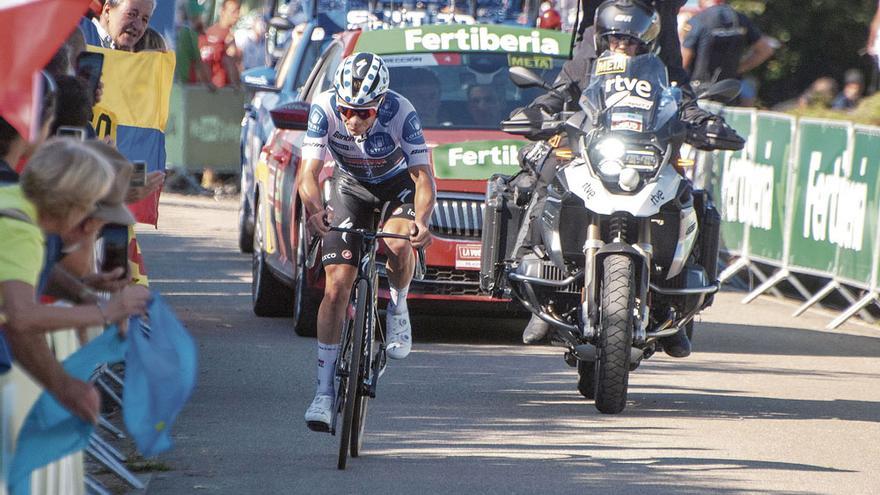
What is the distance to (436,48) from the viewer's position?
13.0 metres

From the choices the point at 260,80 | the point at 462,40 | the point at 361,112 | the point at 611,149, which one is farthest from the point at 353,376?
the point at 260,80

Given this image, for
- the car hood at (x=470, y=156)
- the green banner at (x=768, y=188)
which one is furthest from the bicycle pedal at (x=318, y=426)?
the green banner at (x=768, y=188)

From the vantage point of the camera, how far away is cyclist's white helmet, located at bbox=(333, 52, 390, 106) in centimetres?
830

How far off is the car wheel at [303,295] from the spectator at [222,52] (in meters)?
12.9

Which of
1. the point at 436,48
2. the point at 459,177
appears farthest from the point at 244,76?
the point at 459,177

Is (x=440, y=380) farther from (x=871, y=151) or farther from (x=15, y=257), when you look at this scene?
(x=15, y=257)

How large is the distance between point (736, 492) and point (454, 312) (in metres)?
4.69

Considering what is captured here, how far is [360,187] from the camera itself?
8.74 m

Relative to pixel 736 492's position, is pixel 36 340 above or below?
above

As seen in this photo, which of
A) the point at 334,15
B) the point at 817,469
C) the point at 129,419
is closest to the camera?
the point at 129,419

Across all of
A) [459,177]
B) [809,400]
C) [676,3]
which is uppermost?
[676,3]

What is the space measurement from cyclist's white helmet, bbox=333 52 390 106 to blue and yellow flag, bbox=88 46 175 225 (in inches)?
68.5

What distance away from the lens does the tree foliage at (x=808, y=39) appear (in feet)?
121

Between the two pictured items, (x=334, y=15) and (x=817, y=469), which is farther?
(x=334, y=15)
